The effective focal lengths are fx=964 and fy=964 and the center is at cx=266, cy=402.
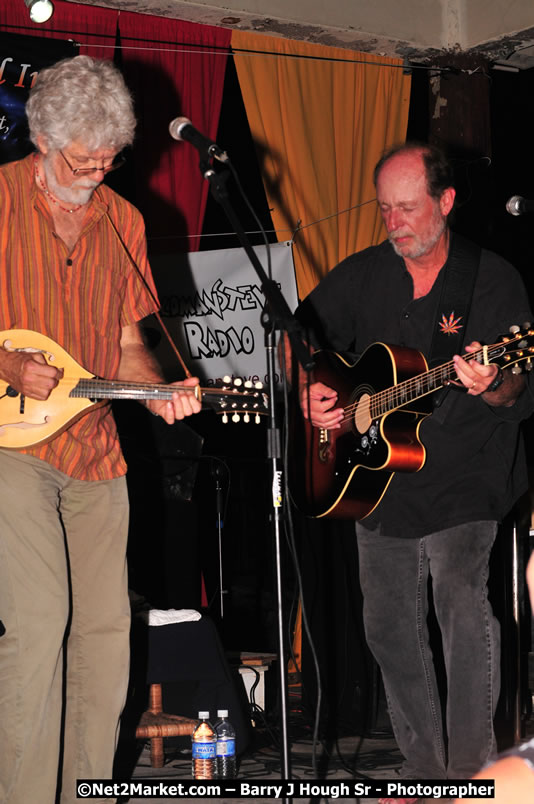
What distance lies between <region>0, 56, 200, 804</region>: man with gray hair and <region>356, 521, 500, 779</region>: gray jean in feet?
3.27

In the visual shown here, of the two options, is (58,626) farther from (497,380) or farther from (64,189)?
(497,380)

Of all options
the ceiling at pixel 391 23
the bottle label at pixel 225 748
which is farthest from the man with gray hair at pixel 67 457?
the ceiling at pixel 391 23

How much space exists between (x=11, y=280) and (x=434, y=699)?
2047 mm

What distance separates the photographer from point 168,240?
5.97 meters

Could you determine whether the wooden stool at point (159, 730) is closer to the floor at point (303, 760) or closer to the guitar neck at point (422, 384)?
the floor at point (303, 760)

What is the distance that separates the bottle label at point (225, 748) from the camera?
398 cm

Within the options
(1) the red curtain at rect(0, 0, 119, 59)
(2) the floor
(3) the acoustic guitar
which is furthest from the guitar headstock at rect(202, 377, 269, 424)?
(1) the red curtain at rect(0, 0, 119, 59)

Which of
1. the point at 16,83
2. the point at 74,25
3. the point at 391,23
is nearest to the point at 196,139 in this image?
the point at 16,83

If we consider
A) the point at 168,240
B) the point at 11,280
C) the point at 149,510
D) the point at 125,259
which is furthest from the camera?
the point at 168,240

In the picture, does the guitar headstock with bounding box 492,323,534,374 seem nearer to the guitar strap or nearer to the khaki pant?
the guitar strap

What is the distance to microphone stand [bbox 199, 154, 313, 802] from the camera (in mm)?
2476

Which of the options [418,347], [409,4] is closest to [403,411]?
[418,347]

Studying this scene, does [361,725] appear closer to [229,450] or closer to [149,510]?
[149,510]

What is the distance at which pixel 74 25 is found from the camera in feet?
18.4
